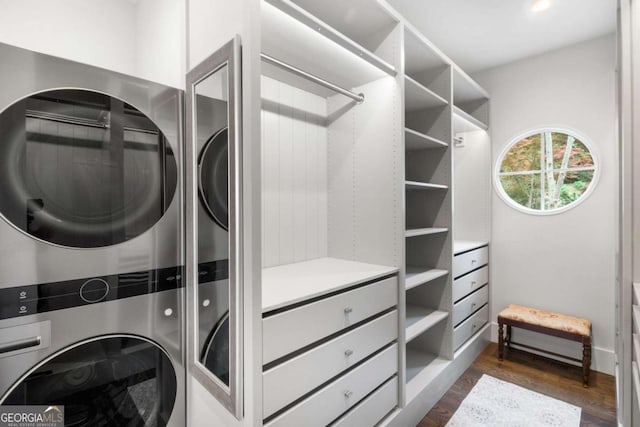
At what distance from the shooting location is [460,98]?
122 inches

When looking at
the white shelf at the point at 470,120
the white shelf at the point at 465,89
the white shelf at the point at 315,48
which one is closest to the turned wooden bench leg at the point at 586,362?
the white shelf at the point at 470,120

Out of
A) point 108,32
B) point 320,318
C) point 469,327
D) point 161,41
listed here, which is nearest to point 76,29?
point 108,32

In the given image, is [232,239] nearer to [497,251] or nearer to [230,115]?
[230,115]

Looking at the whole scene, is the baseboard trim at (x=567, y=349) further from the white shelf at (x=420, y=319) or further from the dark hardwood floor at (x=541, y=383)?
the white shelf at (x=420, y=319)

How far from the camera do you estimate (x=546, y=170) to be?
2936 mm

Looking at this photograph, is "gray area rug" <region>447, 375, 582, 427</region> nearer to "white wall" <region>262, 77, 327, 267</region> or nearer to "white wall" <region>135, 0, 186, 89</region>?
"white wall" <region>262, 77, 327, 267</region>

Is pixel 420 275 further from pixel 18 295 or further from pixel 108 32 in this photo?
pixel 108 32

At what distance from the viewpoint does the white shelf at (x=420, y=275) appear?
6.61ft

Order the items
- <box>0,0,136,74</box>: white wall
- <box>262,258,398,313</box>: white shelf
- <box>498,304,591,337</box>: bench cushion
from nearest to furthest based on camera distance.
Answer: <box>262,258,398,313</box>: white shelf → <box>0,0,136,74</box>: white wall → <box>498,304,591,337</box>: bench cushion

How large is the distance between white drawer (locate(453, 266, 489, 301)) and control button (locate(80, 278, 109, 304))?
7.55 ft

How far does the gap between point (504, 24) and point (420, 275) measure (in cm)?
201

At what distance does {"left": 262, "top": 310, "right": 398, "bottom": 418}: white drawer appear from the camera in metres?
1.13

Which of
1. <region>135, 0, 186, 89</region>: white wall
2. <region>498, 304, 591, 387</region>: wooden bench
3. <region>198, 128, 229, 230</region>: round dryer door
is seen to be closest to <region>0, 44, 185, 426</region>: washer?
<region>198, 128, 229, 230</region>: round dryer door

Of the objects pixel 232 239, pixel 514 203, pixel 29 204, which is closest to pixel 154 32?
pixel 29 204
